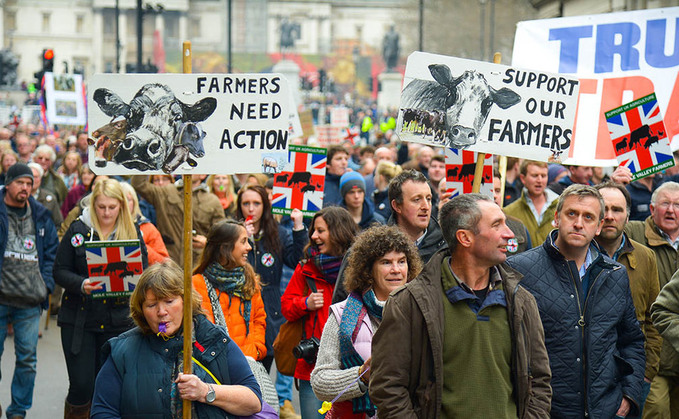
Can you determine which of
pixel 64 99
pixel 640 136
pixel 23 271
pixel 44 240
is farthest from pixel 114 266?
pixel 64 99

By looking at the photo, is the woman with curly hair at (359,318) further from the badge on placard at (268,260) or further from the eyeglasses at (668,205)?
the badge on placard at (268,260)

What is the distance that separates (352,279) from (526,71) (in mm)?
1773

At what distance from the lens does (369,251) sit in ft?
14.3

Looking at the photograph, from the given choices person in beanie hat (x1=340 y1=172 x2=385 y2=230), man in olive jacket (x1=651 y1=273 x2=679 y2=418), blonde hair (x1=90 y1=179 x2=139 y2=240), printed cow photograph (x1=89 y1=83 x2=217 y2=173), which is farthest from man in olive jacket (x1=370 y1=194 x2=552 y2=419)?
person in beanie hat (x1=340 y1=172 x2=385 y2=230)

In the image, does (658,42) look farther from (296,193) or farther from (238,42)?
(238,42)

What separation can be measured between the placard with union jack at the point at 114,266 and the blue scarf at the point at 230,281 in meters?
0.75

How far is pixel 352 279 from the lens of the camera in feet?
14.2

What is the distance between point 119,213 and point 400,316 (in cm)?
340

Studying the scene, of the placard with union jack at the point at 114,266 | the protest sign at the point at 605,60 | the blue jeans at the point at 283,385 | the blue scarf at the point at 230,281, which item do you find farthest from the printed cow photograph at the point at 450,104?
the blue jeans at the point at 283,385

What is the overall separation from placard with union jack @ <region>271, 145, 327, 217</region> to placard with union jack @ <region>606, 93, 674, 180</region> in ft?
8.44

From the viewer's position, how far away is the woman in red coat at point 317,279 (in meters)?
5.58

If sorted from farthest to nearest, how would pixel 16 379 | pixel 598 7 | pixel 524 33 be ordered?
1. pixel 598 7
2. pixel 524 33
3. pixel 16 379

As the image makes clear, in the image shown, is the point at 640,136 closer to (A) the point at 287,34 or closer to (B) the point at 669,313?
(B) the point at 669,313

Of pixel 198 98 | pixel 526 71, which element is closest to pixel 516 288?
pixel 198 98
